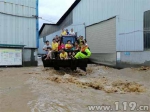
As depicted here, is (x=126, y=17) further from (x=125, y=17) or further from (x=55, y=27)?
(x=55, y=27)

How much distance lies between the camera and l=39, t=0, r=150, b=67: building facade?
1438cm

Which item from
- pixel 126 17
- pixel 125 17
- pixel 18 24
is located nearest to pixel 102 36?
pixel 125 17

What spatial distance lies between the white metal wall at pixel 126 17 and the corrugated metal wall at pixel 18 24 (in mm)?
5910

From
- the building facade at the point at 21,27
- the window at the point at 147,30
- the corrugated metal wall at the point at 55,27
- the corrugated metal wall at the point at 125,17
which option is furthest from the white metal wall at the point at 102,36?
the corrugated metal wall at the point at 55,27

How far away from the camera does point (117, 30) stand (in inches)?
671

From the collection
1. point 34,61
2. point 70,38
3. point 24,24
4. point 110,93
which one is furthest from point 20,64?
point 110,93

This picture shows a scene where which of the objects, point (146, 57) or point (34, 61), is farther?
point (34, 61)

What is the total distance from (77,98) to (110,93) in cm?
142

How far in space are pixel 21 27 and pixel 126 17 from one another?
8145 mm

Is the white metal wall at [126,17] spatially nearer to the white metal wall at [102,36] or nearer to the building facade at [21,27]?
the white metal wall at [102,36]

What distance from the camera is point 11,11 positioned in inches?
670

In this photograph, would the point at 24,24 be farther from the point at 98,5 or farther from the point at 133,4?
the point at 133,4

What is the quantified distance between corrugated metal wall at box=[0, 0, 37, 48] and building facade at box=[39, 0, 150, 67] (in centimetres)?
592

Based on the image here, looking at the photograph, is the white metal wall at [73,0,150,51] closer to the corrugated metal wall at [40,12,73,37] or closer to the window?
the window
